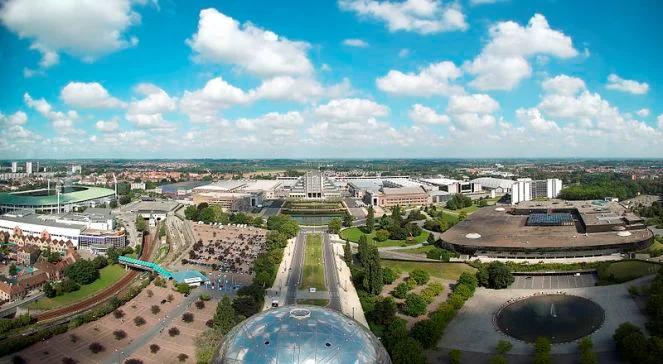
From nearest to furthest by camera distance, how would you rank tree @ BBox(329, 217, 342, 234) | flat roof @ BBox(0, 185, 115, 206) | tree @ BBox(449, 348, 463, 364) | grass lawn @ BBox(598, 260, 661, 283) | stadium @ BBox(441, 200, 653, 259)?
tree @ BBox(449, 348, 463, 364), grass lawn @ BBox(598, 260, 661, 283), stadium @ BBox(441, 200, 653, 259), tree @ BBox(329, 217, 342, 234), flat roof @ BBox(0, 185, 115, 206)

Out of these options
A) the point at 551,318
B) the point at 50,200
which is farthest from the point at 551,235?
the point at 50,200

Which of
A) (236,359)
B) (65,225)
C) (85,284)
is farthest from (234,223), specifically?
(236,359)

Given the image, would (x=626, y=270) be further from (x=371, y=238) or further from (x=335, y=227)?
(x=335, y=227)

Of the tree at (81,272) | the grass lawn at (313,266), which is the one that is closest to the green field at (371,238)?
the grass lawn at (313,266)

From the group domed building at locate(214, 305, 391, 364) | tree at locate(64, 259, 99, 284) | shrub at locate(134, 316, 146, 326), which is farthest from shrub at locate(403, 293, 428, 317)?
tree at locate(64, 259, 99, 284)

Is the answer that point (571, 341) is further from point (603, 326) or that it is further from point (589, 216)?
point (589, 216)

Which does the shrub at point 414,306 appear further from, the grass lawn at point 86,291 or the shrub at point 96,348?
the grass lawn at point 86,291

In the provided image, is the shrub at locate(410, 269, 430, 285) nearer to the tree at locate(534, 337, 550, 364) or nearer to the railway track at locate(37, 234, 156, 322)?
the tree at locate(534, 337, 550, 364)
